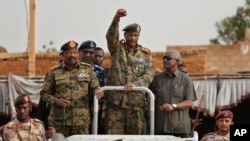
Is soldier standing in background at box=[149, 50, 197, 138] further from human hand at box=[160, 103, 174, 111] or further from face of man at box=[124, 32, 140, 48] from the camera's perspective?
face of man at box=[124, 32, 140, 48]

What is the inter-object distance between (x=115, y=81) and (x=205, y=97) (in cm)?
735

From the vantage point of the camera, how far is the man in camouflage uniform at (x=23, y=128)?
33.2 feet

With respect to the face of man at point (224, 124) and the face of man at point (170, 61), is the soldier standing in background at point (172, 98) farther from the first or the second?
the face of man at point (224, 124)

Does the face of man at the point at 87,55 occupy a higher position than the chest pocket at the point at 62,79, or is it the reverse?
the face of man at the point at 87,55

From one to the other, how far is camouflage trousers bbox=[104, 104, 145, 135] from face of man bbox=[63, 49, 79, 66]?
62 cm

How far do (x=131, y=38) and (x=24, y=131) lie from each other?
1.46 m

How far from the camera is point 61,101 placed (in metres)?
10.4

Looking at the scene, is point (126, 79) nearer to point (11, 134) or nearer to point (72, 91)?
point (72, 91)

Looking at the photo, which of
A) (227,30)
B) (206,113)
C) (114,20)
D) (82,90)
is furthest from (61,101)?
(227,30)

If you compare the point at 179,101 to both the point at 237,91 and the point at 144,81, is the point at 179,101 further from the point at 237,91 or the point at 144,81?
the point at 237,91

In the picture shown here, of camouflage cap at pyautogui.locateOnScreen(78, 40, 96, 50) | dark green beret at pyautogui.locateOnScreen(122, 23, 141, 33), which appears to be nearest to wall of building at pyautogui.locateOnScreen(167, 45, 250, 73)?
camouflage cap at pyautogui.locateOnScreen(78, 40, 96, 50)

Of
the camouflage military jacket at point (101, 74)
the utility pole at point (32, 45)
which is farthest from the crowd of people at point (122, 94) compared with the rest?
the utility pole at point (32, 45)

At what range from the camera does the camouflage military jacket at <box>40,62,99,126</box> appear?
413 inches

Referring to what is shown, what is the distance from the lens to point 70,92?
34.5ft
